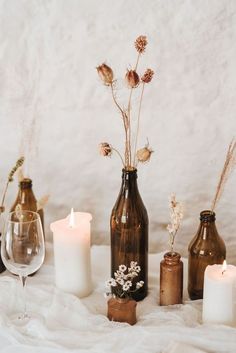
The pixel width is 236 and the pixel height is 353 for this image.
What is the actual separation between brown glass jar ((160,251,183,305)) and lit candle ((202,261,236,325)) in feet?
0.25

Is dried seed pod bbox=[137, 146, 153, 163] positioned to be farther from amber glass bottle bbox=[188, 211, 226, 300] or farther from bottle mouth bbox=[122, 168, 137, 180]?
amber glass bottle bbox=[188, 211, 226, 300]

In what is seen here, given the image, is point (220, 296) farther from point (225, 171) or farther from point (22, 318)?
point (22, 318)

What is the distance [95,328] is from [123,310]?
6 centimetres

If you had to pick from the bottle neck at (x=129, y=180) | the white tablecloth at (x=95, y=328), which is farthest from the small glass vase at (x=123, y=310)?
the bottle neck at (x=129, y=180)

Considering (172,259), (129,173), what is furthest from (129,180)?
(172,259)

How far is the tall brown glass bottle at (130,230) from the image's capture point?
1.11 meters

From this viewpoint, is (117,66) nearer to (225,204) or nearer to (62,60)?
(62,60)

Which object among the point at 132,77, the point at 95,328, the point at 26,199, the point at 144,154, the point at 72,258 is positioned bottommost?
the point at 95,328

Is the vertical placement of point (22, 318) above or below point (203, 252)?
below

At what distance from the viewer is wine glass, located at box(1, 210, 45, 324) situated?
1.00m

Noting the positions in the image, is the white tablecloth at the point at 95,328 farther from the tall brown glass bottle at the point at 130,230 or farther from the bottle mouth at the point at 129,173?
the bottle mouth at the point at 129,173

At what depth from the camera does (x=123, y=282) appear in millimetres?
1028

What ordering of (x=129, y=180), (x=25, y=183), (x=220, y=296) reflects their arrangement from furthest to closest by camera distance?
(x=25, y=183) < (x=129, y=180) < (x=220, y=296)

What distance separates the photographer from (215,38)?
1.22 m
